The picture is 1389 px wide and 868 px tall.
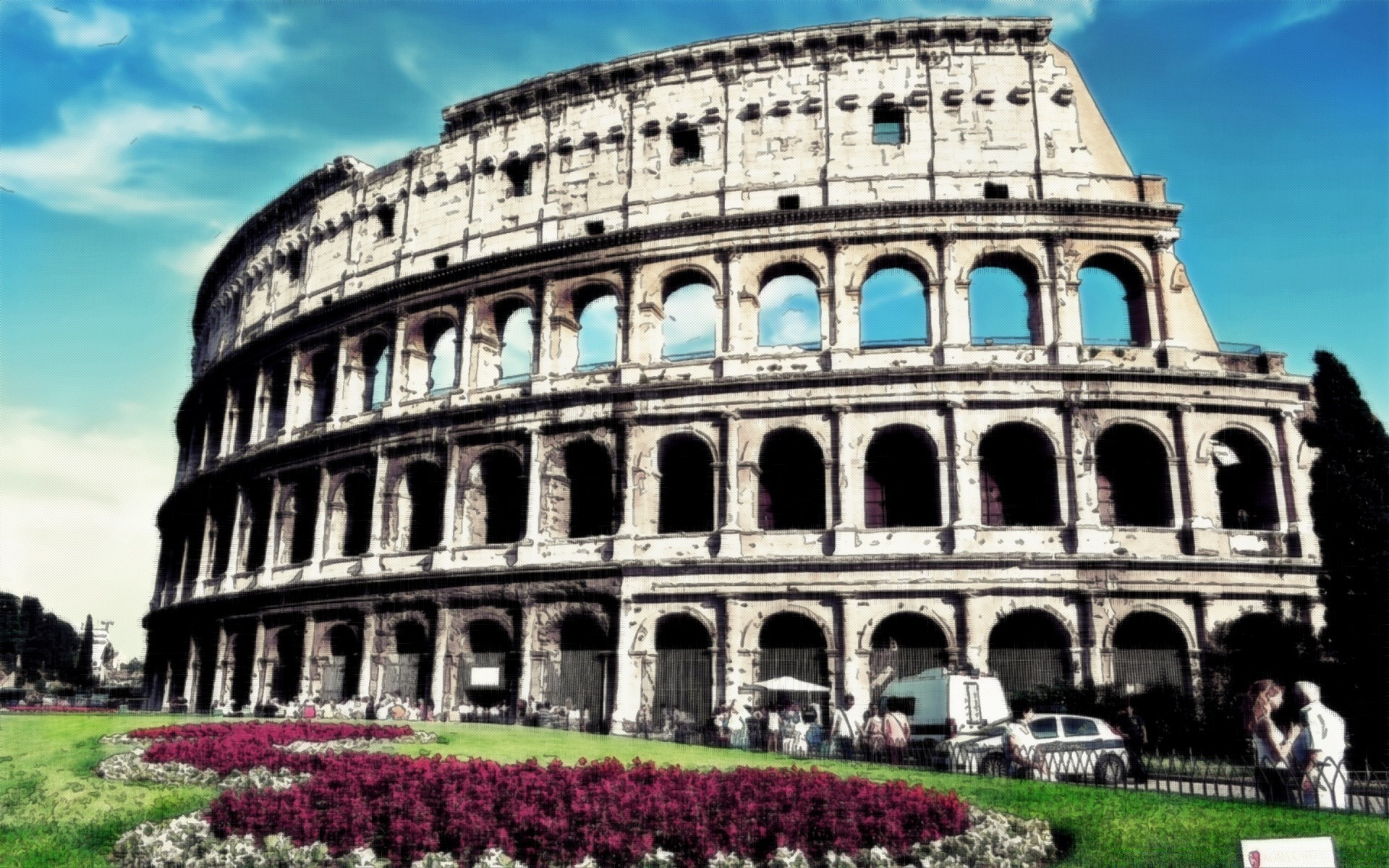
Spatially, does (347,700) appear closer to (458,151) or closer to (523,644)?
(523,644)

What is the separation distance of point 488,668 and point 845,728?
29.1 ft

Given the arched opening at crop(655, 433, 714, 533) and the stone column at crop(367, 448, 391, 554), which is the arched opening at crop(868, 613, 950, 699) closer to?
the arched opening at crop(655, 433, 714, 533)

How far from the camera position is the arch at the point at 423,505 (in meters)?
26.7

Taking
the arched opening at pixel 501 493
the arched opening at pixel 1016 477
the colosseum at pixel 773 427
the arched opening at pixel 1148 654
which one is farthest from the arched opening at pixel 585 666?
the arched opening at pixel 1148 654

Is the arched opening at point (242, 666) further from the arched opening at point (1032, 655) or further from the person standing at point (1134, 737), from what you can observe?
the person standing at point (1134, 737)

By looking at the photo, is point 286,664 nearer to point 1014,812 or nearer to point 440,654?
point 440,654

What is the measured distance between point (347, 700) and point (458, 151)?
1565cm

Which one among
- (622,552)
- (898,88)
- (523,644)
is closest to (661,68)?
(898,88)

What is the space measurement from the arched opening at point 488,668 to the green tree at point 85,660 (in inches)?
1993

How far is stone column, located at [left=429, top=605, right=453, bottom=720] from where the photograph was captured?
24.1m

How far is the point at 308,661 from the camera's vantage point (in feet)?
87.1

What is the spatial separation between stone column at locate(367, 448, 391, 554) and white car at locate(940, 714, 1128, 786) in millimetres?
16181

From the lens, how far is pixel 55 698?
1747 inches

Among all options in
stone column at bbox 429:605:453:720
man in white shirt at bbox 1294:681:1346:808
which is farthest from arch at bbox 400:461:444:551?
man in white shirt at bbox 1294:681:1346:808
